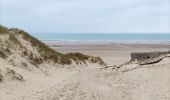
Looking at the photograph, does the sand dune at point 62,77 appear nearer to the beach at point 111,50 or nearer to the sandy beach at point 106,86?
the sandy beach at point 106,86

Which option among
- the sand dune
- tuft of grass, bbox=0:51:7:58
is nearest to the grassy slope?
the sand dune

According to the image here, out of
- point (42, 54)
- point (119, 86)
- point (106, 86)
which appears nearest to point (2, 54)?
point (42, 54)

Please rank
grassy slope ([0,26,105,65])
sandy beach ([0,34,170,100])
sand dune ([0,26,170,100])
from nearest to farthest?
1. sandy beach ([0,34,170,100])
2. sand dune ([0,26,170,100])
3. grassy slope ([0,26,105,65])

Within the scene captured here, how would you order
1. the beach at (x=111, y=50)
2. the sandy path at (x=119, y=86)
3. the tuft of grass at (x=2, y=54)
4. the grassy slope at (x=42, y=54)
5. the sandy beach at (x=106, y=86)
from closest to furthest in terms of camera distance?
1. the sandy path at (x=119, y=86)
2. the sandy beach at (x=106, y=86)
3. the tuft of grass at (x=2, y=54)
4. the grassy slope at (x=42, y=54)
5. the beach at (x=111, y=50)

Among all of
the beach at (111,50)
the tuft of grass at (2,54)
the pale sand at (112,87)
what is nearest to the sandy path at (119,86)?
the pale sand at (112,87)

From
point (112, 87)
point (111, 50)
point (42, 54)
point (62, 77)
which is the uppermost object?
point (42, 54)

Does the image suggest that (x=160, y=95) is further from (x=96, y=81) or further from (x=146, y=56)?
(x=146, y=56)

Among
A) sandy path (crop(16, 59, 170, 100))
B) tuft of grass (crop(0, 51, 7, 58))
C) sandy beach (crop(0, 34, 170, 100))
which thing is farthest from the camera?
tuft of grass (crop(0, 51, 7, 58))

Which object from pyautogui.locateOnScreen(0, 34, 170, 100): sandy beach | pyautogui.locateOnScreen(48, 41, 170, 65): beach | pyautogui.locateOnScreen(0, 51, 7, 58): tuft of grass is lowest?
pyautogui.locateOnScreen(48, 41, 170, 65): beach

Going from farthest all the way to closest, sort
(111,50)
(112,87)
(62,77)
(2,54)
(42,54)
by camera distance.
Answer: (111,50), (42,54), (62,77), (2,54), (112,87)

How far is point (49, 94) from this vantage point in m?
14.1

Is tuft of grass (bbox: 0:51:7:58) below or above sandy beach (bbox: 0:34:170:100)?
above

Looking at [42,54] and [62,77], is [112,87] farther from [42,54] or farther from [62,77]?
[42,54]

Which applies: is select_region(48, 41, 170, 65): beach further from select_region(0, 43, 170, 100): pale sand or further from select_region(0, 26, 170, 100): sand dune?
select_region(0, 43, 170, 100): pale sand
